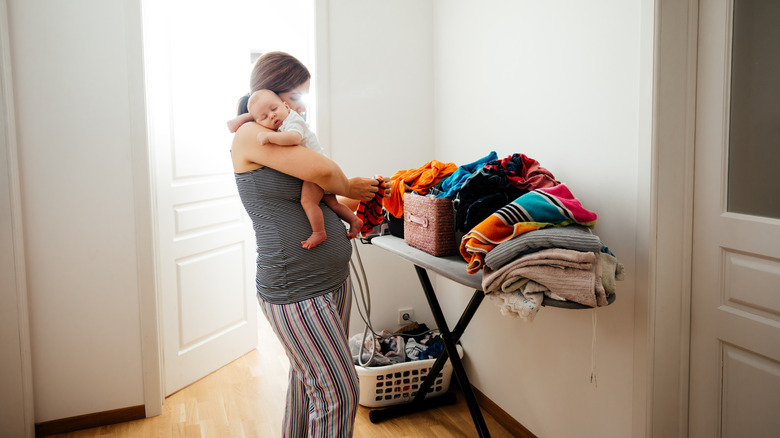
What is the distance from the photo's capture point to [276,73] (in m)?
1.51

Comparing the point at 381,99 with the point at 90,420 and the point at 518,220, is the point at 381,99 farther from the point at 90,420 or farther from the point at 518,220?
the point at 90,420

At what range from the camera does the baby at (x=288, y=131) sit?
4.76ft

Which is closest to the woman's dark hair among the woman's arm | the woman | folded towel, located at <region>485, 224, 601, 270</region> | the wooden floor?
the woman

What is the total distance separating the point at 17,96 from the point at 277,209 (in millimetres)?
1496

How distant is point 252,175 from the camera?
1.51 meters

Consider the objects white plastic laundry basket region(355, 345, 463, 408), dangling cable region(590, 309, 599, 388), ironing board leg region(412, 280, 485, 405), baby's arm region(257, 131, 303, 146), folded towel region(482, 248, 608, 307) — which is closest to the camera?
folded towel region(482, 248, 608, 307)

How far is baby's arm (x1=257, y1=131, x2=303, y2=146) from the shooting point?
1436 mm

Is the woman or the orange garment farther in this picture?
the orange garment

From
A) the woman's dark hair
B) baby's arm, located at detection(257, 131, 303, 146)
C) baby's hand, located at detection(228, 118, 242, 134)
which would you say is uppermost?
the woman's dark hair

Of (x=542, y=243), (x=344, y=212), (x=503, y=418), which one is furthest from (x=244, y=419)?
(x=542, y=243)

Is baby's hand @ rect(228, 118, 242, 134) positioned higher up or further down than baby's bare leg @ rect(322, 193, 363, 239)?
higher up

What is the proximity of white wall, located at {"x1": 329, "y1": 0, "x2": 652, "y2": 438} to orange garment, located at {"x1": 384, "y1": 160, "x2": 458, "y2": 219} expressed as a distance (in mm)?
404

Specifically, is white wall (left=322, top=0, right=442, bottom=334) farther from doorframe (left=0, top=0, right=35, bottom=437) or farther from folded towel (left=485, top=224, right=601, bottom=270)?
folded towel (left=485, top=224, right=601, bottom=270)

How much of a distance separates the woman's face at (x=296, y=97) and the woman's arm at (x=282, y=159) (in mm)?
113
